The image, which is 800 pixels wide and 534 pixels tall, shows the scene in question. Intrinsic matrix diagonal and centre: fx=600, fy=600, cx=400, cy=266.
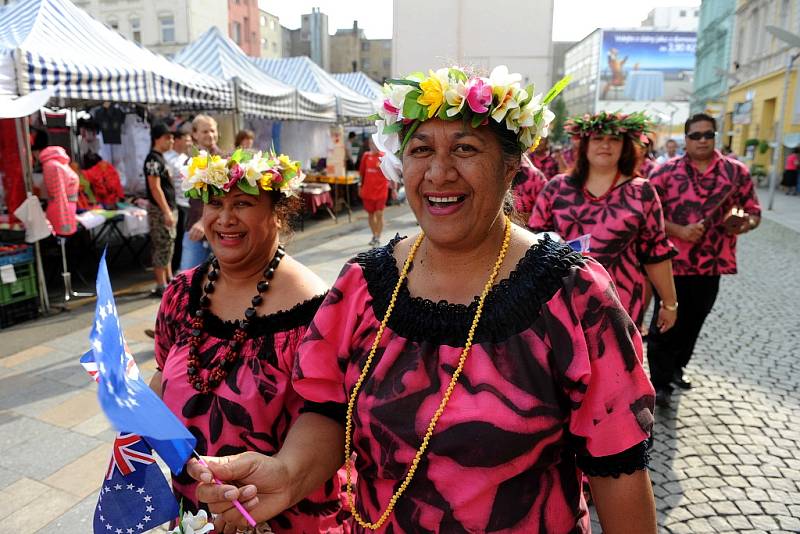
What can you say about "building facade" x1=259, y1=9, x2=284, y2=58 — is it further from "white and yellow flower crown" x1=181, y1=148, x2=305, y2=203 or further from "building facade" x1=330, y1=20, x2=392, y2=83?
"white and yellow flower crown" x1=181, y1=148, x2=305, y2=203

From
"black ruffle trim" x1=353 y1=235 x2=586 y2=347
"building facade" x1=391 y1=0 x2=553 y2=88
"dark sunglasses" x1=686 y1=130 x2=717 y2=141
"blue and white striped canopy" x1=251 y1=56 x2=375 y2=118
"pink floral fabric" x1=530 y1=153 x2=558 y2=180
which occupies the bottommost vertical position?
"black ruffle trim" x1=353 y1=235 x2=586 y2=347

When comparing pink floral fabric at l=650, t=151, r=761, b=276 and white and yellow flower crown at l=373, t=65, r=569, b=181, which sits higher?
white and yellow flower crown at l=373, t=65, r=569, b=181

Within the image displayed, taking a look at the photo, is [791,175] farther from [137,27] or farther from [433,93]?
[137,27]

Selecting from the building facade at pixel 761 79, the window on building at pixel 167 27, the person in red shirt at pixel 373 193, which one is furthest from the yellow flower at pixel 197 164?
the window on building at pixel 167 27

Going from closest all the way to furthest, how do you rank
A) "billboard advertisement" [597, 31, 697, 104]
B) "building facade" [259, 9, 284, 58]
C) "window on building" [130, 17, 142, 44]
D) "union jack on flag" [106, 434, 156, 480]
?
"union jack on flag" [106, 434, 156, 480], "window on building" [130, 17, 142, 44], "building facade" [259, 9, 284, 58], "billboard advertisement" [597, 31, 697, 104]

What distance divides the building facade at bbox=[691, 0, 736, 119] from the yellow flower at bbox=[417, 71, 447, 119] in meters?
38.9

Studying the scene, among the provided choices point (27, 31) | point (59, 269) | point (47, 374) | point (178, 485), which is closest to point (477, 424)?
point (178, 485)

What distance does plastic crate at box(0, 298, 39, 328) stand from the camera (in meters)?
6.10

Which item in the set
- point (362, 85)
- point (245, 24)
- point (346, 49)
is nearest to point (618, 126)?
point (362, 85)

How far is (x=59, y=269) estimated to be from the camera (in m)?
8.63

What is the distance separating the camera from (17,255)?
20.5ft

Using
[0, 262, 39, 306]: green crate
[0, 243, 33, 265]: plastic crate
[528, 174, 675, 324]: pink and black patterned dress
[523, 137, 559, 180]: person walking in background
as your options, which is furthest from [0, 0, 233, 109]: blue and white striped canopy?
[528, 174, 675, 324]: pink and black patterned dress

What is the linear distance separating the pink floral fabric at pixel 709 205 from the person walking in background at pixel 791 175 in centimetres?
2106

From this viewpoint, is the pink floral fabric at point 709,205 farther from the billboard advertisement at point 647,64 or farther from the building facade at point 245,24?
the billboard advertisement at point 647,64
